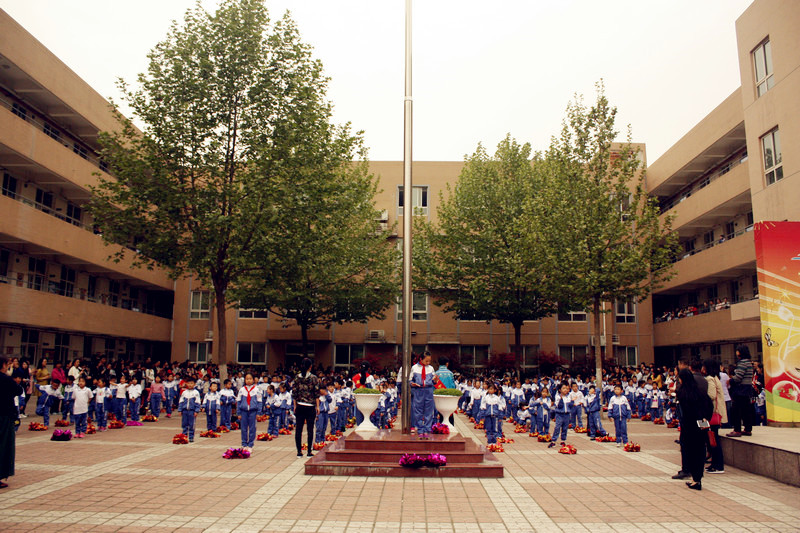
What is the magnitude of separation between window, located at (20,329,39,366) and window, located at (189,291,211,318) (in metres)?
11.8

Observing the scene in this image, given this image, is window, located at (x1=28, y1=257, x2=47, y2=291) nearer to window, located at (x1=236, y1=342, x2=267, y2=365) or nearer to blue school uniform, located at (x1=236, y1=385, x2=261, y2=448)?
window, located at (x1=236, y1=342, x2=267, y2=365)

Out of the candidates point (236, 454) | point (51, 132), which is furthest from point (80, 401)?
point (51, 132)

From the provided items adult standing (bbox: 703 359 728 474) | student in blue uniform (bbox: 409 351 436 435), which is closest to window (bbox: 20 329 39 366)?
student in blue uniform (bbox: 409 351 436 435)

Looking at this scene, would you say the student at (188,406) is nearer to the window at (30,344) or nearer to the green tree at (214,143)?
the green tree at (214,143)

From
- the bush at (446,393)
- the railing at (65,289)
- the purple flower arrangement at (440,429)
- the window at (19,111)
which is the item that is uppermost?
the window at (19,111)

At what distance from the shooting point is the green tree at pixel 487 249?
28.2m

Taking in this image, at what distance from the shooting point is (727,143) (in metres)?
29.2

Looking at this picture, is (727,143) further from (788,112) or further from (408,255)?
(408,255)

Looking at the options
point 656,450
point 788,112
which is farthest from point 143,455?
point 788,112

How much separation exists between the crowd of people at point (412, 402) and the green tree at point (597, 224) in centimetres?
380

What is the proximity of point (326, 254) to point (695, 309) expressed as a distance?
21.4 m

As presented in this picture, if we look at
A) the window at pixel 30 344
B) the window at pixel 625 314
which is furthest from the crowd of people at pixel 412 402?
the window at pixel 625 314

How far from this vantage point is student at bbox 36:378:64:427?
1625cm

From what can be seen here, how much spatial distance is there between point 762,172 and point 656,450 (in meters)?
14.3
